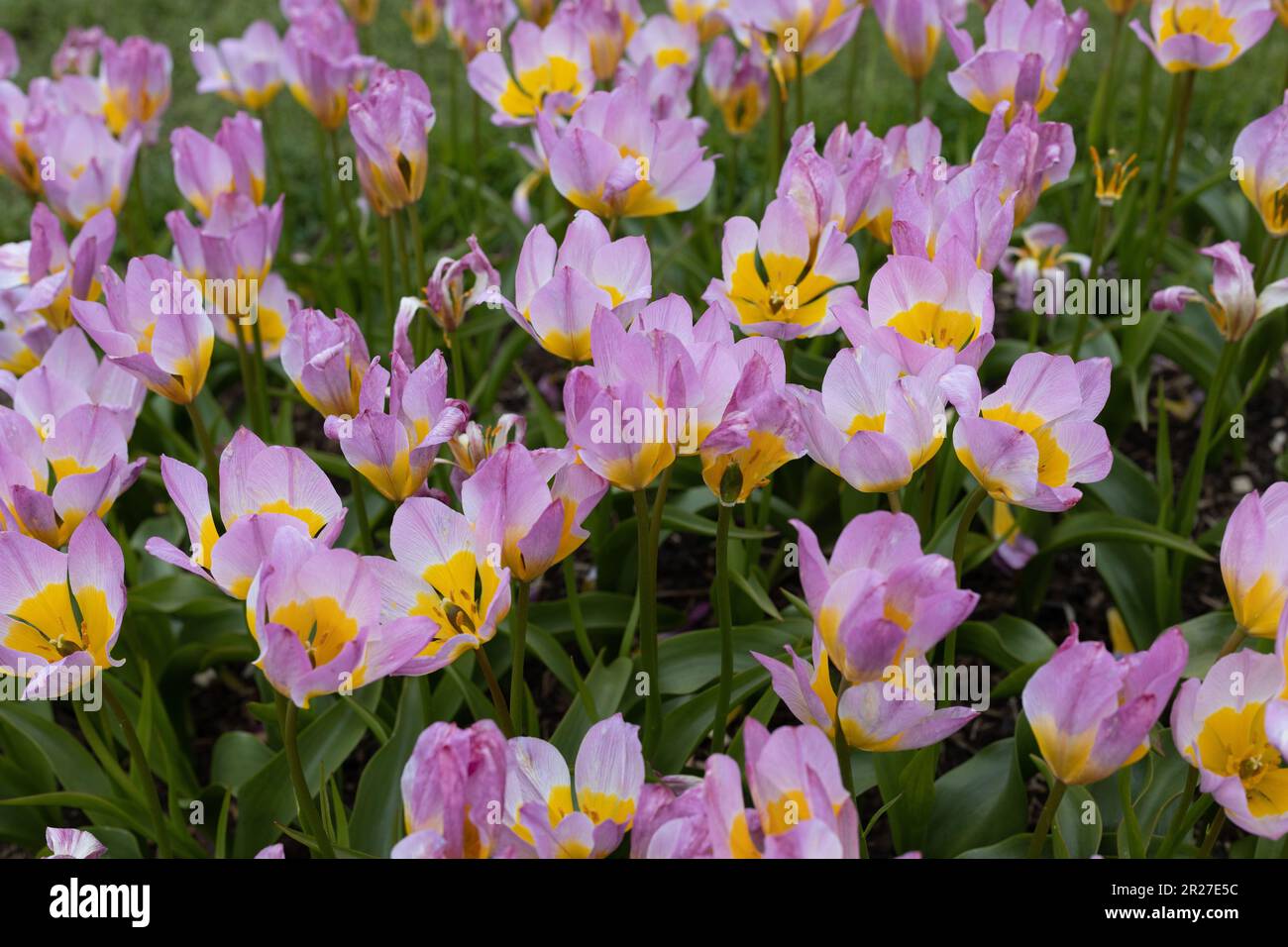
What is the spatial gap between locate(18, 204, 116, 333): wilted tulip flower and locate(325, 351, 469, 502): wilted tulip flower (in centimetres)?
85

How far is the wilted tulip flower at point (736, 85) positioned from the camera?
2.95 metres

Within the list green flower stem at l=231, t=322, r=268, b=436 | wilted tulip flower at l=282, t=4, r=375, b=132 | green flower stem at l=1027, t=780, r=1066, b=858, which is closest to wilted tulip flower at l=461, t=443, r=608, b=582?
green flower stem at l=1027, t=780, r=1066, b=858

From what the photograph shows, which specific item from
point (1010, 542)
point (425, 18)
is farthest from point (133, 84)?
point (1010, 542)

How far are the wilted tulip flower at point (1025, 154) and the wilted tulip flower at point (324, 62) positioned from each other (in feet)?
4.76

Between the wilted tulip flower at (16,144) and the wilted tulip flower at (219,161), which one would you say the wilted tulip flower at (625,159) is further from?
the wilted tulip flower at (16,144)

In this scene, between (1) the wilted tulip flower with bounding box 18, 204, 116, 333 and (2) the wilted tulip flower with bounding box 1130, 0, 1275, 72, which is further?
(2) the wilted tulip flower with bounding box 1130, 0, 1275, 72

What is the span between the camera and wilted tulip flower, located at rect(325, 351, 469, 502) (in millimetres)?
1549

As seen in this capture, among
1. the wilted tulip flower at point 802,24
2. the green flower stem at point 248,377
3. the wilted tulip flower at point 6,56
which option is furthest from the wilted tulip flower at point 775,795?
the wilted tulip flower at point 6,56

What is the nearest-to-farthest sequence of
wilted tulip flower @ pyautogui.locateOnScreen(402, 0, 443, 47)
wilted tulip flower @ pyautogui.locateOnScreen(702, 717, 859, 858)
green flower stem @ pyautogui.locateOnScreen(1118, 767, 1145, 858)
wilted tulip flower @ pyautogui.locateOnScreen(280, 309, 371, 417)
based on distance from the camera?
1. wilted tulip flower @ pyautogui.locateOnScreen(702, 717, 859, 858)
2. green flower stem @ pyautogui.locateOnScreen(1118, 767, 1145, 858)
3. wilted tulip flower @ pyautogui.locateOnScreen(280, 309, 371, 417)
4. wilted tulip flower @ pyautogui.locateOnScreen(402, 0, 443, 47)

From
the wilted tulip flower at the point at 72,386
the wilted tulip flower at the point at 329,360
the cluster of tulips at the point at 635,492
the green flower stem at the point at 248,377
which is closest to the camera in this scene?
the cluster of tulips at the point at 635,492

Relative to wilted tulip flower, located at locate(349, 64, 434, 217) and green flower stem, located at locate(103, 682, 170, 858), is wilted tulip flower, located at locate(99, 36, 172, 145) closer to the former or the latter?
wilted tulip flower, located at locate(349, 64, 434, 217)
